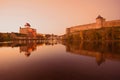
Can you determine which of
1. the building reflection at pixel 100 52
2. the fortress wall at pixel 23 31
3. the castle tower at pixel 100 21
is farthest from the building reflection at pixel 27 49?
the fortress wall at pixel 23 31

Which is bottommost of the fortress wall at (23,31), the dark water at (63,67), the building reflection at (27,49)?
the dark water at (63,67)

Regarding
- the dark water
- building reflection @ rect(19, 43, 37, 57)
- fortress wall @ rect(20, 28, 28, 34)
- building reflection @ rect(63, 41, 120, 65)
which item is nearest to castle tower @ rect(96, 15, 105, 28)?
building reflection @ rect(19, 43, 37, 57)

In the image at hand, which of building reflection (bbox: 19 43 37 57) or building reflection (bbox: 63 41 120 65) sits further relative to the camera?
building reflection (bbox: 19 43 37 57)

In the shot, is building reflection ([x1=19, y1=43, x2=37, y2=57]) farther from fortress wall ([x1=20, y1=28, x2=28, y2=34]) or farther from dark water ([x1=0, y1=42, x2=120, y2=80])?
fortress wall ([x1=20, y1=28, x2=28, y2=34])

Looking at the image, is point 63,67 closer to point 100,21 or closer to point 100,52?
point 100,52

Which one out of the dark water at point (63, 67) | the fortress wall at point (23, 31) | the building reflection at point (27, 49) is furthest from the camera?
the fortress wall at point (23, 31)

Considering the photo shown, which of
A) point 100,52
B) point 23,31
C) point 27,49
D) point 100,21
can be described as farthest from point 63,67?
point 23,31

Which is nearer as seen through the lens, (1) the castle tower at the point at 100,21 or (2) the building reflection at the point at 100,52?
(2) the building reflection at the point at 100,52

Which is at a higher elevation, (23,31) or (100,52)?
(23,31)

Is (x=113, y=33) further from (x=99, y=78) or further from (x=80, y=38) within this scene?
(x=99, y=78)

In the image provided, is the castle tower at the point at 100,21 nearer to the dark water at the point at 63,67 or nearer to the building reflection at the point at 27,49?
the building reflection at the point at 27,49

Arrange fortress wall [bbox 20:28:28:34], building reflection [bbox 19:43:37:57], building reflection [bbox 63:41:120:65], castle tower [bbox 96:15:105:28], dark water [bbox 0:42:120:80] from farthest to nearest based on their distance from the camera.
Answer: fortress wall [bbox 20:28:28:34]
castle tower [bbox 96:15:105:28]
building reflection [bbox 19:43:37:57]
building reflection [bbox 63:41:120:65]
dark water [bbox 0:42:120:80]

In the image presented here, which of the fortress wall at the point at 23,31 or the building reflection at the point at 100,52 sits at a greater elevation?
the fortress wall at the point at 23,31

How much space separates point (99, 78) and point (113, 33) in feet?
195
